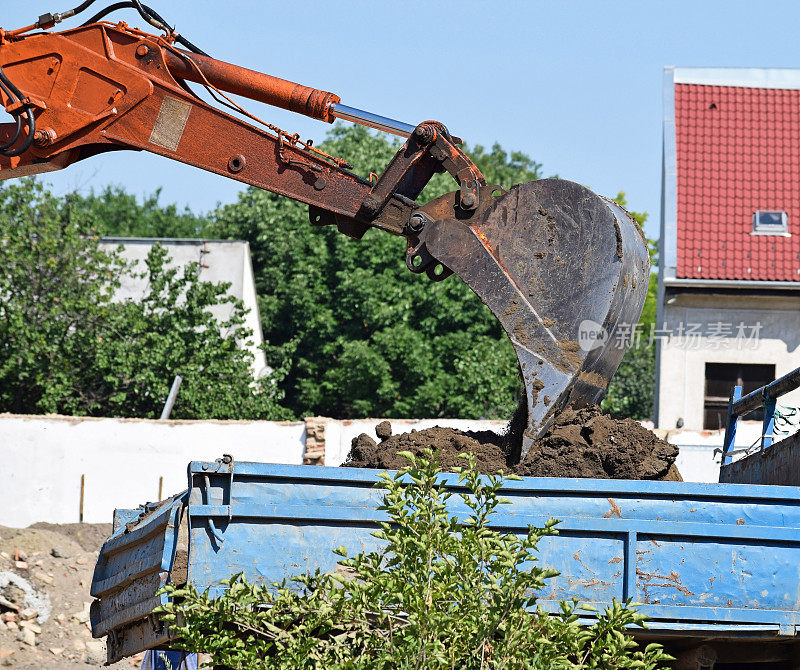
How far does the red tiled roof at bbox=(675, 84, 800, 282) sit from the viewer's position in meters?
16.8

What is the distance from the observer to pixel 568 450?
5.46 meters

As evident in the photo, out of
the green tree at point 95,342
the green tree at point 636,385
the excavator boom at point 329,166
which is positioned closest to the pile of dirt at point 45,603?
the green tree at point 95,342

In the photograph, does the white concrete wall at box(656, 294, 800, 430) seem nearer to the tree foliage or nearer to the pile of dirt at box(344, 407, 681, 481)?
the pile of dirt at box(344, 407, 681, 481)

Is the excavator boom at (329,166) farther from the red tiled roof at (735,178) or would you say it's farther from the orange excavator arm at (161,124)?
the red tiled roof at (735,178)

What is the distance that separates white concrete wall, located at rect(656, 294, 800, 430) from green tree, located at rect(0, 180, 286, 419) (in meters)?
6.98

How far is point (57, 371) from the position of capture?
17438 mm

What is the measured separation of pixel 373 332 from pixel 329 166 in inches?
776

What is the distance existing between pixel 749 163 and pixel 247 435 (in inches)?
376

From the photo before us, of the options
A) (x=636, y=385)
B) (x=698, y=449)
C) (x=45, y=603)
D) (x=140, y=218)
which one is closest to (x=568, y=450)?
(x=45, y=603)

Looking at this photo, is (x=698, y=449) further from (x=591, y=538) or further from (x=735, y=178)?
(x=591, y=538)

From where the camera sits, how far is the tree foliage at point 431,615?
11.4ft

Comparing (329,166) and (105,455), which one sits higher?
(329,166)

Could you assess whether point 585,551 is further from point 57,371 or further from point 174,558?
point 57,371

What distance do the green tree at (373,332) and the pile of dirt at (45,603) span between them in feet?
30.7
